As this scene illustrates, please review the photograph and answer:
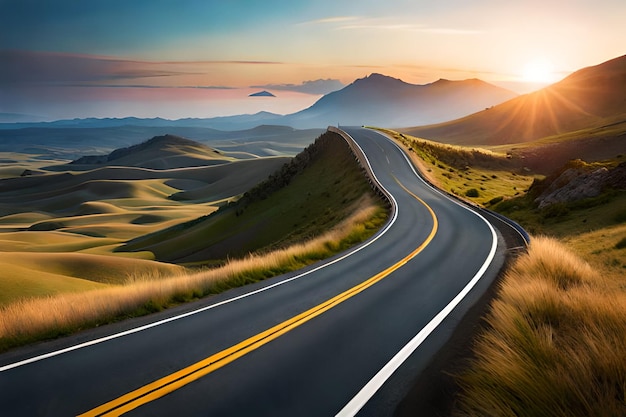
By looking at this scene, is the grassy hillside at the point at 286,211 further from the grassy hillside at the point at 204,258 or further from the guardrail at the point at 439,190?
the guardrail at the point at 439,190

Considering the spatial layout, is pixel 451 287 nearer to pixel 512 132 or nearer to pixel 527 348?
pixel 527 348

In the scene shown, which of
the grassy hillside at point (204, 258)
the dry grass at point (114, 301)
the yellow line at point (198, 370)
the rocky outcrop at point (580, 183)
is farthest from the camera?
the rocky outcrop at point (580, 183)

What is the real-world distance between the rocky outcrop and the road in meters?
15.6

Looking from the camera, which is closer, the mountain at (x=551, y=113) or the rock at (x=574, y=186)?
the rock at (x=574, y=186)

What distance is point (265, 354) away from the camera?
7688 mm

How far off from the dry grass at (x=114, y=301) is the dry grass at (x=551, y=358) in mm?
7510

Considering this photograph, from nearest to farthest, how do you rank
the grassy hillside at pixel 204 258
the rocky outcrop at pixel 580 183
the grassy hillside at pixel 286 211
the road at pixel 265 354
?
the road at pixel 265 354, the grassy hillside at pixel 204 258, the rocky outcrop at pixel 580 183, the grassy hillside at pixel 286 211

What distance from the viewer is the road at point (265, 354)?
6043mm

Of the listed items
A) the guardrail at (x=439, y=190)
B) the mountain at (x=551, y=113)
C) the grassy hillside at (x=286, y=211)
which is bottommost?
the grassy hillside at (x=286, y=211)

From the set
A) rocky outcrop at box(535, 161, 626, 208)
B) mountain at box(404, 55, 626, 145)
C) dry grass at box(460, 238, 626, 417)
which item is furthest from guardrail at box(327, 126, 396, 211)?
mountain at box(404, 55, 626, 145)

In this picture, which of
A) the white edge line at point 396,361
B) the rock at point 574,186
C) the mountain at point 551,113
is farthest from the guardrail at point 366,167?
the mountain at point 551,113

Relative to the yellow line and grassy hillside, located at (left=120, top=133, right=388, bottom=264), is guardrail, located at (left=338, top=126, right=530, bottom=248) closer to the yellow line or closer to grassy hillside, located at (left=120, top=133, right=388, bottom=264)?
grassy hillside, located at (left=120, top=133, right=388, bottom=264)

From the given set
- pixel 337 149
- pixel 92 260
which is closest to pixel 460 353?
pixel 92 260

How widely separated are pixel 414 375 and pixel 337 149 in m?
60.0
